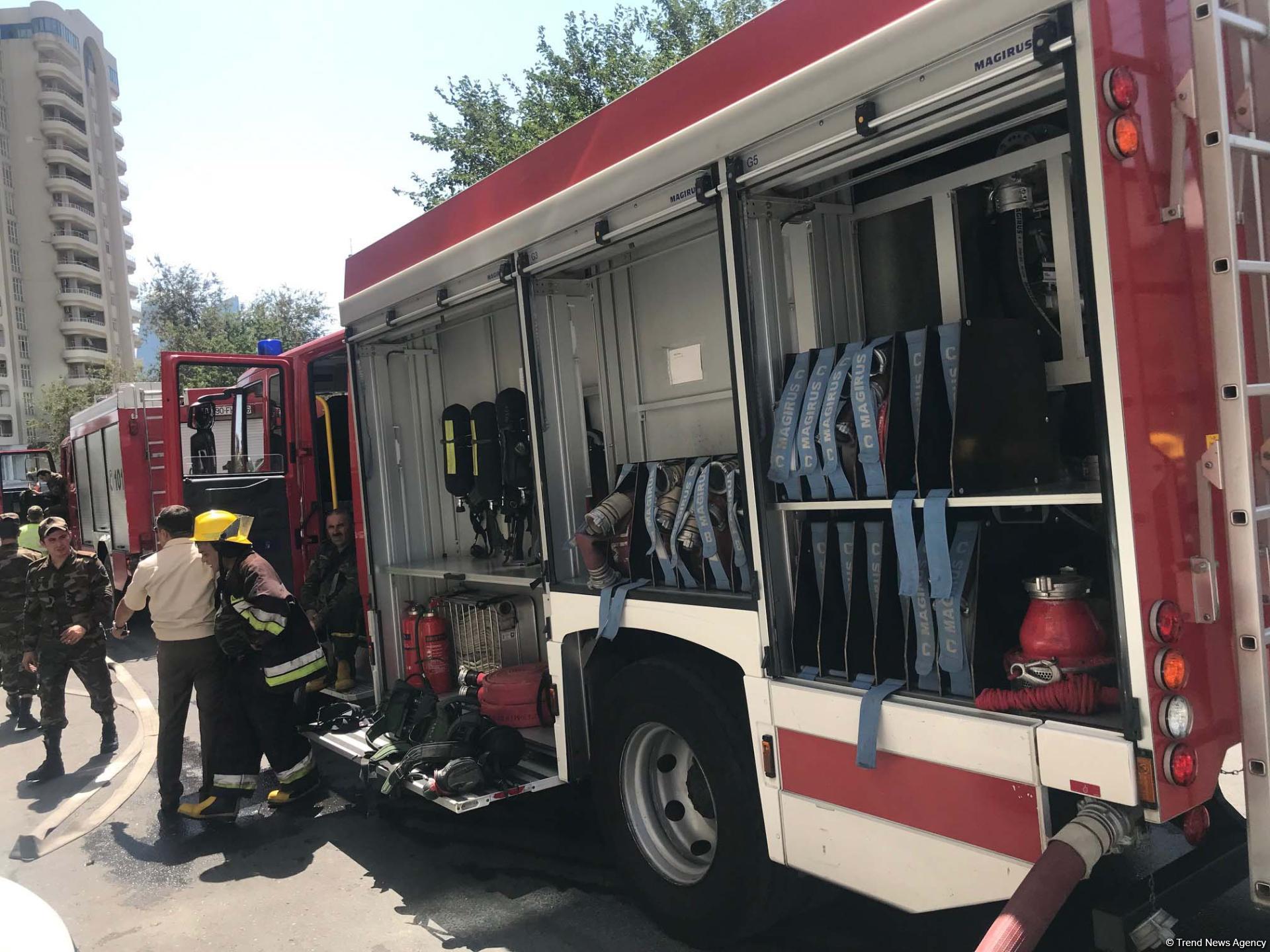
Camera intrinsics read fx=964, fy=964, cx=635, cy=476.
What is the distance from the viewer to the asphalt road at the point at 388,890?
12.0 feet

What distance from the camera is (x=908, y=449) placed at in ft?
9.29

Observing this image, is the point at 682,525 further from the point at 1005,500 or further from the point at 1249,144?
the point at 1249,144

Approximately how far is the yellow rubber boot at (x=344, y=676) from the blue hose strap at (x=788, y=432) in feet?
15.9

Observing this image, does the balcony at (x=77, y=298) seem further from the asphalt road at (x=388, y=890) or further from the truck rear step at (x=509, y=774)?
the truck rear step at (x=509, y=774)

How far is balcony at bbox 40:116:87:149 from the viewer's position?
6556 centimetres

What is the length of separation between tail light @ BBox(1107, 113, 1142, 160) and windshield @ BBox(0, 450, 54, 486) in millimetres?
26231

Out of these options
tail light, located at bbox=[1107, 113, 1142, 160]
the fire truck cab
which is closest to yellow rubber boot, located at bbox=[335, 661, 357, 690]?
the fire truck cab

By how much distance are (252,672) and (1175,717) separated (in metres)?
4.92

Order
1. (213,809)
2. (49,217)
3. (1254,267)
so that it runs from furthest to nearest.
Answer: (49,217) → (213,809) → (1254,267)

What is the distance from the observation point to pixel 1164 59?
7.77 feet

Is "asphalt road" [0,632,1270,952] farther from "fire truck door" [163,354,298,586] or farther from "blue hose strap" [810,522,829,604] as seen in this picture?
"fire truck door" [163,354,298,586]

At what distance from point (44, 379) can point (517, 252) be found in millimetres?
71903

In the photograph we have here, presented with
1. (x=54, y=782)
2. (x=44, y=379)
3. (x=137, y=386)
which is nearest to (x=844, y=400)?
(x=54, y=782)

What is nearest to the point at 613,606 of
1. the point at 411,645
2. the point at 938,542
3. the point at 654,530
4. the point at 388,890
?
the point at 654,530
